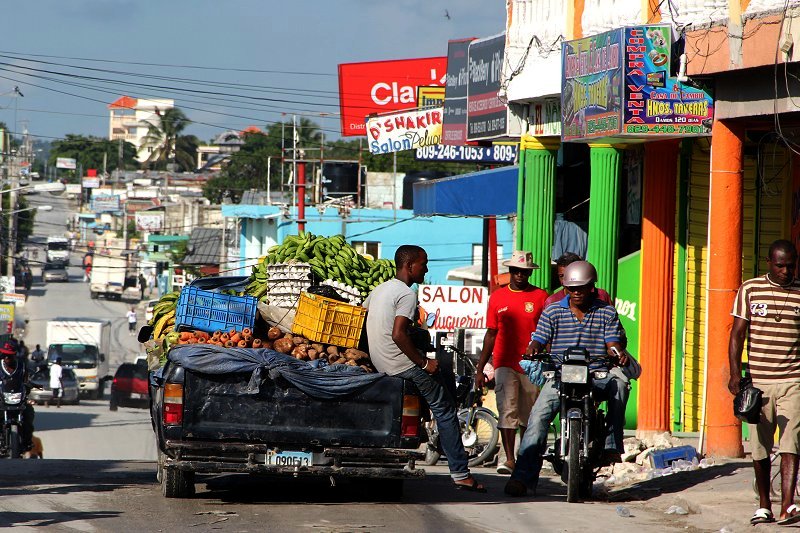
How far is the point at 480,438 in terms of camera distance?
14234 mm

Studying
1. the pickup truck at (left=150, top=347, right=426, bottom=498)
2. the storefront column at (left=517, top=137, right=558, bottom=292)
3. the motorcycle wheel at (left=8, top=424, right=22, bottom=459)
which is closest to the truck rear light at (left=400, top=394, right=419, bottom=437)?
the pickup truck at (left=150, top=347, right=426, bottom=498)

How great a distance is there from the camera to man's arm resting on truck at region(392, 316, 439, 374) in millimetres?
10070

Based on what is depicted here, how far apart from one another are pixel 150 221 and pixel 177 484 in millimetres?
101550

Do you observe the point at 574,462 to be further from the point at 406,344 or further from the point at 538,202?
the point at 538,202

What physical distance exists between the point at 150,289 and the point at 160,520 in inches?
4054

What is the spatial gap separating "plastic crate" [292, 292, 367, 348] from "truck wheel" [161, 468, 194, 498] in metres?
1.47

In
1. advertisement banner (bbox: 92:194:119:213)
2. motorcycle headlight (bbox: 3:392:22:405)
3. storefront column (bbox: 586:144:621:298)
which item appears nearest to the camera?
storefront column (bbox: 586:144:621:298)

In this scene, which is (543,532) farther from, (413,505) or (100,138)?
(100,138)

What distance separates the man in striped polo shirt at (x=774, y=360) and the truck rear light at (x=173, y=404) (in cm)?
400

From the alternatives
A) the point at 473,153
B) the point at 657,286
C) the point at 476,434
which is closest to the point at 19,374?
the point at 476,434

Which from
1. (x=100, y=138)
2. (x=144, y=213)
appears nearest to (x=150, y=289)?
(x=144, y=213)

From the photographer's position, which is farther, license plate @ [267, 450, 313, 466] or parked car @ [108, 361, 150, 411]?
parked car @ [108, 361, 150, 411]

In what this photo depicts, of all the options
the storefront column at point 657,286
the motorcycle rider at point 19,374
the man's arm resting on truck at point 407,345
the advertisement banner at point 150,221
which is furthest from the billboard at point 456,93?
the advertisement banner at point 150,221

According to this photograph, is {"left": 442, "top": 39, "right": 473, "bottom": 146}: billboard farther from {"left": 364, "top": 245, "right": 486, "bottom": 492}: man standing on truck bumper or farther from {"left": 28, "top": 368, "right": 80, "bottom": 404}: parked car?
{"left": 28, "top": 368, "right": 80, "bottom": 404}: parked car
